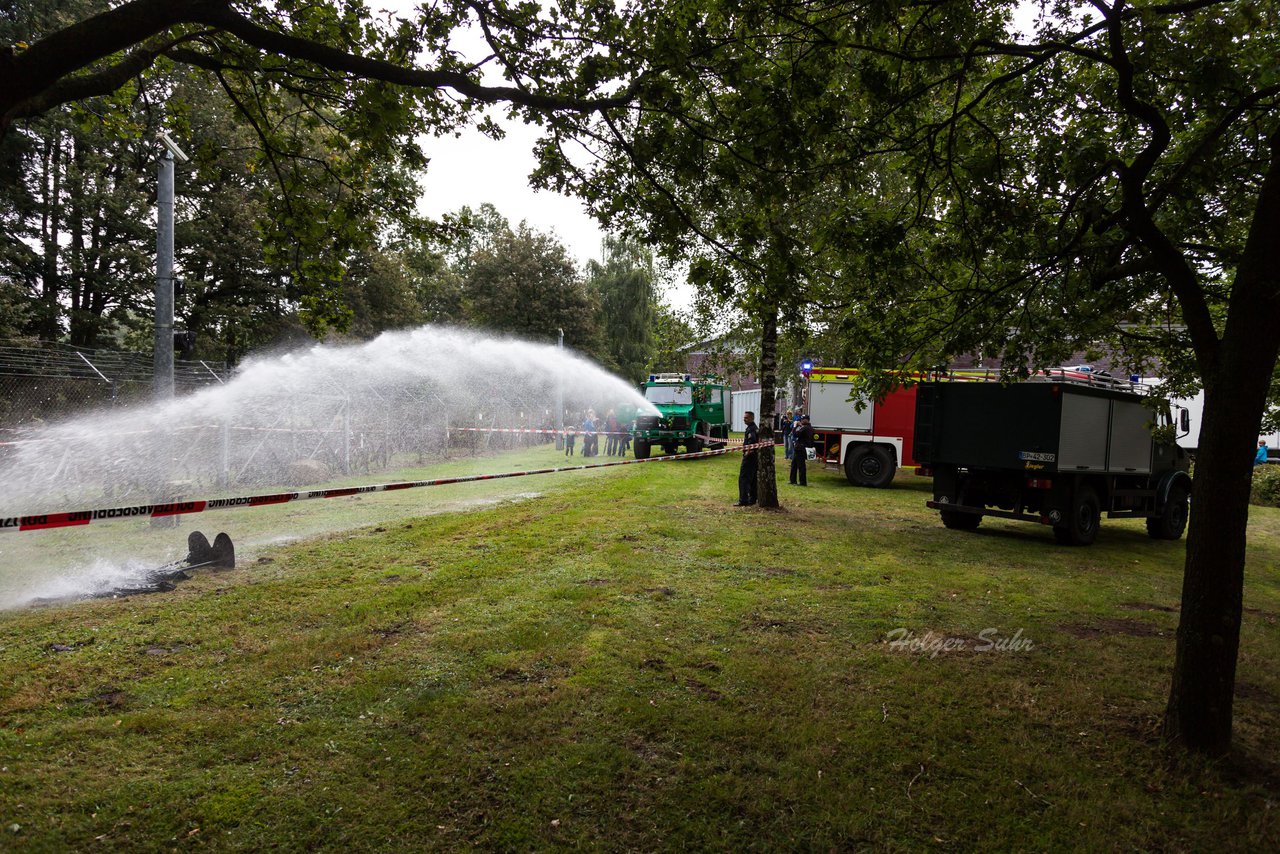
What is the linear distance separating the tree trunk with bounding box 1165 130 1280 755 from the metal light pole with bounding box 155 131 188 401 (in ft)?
41.1

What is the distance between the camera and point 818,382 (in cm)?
1838

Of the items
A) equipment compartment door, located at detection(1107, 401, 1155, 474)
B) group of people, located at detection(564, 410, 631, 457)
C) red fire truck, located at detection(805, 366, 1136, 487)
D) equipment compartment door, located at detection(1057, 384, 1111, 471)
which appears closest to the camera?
equipment compartment door, located at detection(1057, 384, 1111, 471)

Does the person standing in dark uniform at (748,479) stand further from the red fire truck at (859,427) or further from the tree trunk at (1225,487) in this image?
the tree trunk at (1225,487)

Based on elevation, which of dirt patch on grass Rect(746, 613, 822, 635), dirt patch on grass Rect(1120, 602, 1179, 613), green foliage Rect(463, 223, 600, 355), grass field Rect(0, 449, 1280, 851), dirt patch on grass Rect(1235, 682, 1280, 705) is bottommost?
grass field Rect(0, 449, 1280, 851)

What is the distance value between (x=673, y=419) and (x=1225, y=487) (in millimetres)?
20897

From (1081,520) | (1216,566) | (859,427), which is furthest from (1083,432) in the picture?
(1216,566)

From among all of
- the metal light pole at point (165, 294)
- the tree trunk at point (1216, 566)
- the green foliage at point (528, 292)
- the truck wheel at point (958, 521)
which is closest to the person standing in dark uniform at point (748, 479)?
the truck wheel at point (958, 521)

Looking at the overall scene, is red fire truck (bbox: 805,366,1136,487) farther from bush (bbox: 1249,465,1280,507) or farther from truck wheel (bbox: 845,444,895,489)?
bush (bbox: 1249,465,1280,507)

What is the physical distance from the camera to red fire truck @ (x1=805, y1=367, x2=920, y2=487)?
18.3 meters

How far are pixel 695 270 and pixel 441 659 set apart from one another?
3.68 m

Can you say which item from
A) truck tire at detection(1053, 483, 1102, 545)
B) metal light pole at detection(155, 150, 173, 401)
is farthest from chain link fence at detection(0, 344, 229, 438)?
truck tire at detection(1053, 483, 1102, 545)

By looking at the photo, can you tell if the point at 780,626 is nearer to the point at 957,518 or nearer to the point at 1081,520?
the point at 957,518

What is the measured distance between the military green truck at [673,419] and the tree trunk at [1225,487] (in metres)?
19.6

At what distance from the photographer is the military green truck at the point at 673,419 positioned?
2414cm
